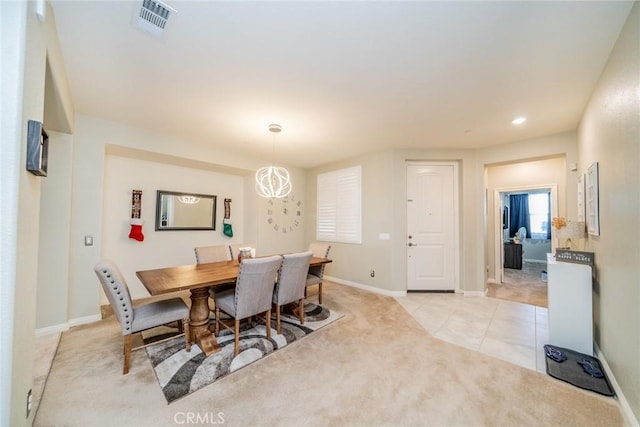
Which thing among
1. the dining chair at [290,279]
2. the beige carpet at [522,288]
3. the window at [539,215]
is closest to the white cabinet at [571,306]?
the beige carpet at [522,288]

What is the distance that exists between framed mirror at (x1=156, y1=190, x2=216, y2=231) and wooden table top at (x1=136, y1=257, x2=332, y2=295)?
1705mm

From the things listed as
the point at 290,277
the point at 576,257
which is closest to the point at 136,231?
the point at 290,277

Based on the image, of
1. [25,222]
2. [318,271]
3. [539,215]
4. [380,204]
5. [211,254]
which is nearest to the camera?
[25,222]

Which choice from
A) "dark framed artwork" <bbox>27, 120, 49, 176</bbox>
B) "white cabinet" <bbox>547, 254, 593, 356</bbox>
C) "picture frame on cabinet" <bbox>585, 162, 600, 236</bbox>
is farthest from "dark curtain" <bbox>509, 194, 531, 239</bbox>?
"dark framed artwork" <bbox>27, 120, 49, 176</bbox>

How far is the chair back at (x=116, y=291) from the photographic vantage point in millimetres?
1912

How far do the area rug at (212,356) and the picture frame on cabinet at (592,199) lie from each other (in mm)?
2941

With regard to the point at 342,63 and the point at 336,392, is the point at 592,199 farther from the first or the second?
the point at 336,392

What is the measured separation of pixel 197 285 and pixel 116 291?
58 cm

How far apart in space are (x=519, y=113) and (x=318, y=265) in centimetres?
316

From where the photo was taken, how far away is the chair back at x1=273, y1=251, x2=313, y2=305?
271cm

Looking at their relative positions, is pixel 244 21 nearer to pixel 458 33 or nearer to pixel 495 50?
pixel 458 33

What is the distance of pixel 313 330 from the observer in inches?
113

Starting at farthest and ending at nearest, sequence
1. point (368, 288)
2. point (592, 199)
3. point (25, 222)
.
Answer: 1. point (368, 288)
2. point (592, 199)
3. point (25, 222)

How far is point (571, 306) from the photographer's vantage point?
2.45 m
